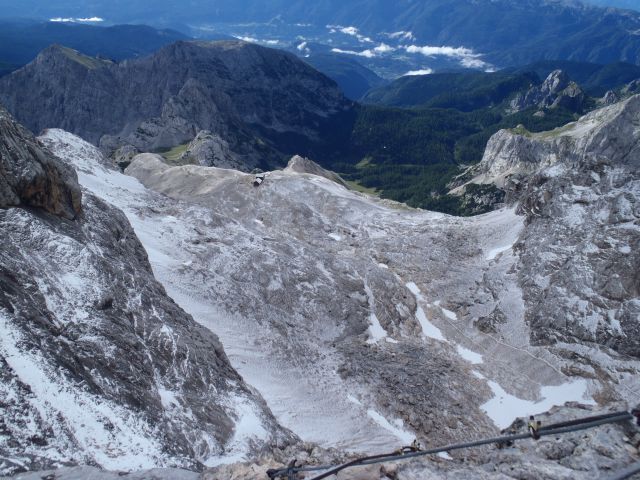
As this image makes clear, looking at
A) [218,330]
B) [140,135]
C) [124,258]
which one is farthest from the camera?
[140,135]

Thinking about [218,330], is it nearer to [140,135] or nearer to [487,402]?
[487,402]

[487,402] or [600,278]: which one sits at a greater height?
[600,278]

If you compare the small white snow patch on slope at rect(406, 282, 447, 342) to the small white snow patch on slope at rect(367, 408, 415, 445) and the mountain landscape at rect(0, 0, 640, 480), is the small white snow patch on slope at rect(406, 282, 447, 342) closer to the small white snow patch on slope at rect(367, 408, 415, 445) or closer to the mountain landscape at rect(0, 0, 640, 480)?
the mountain landscape at rect(0, 0, 640, 480)

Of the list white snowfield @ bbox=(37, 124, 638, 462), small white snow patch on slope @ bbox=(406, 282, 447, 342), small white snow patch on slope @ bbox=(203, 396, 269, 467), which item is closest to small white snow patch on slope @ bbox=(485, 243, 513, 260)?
white snowfield @ bbox=(37, 124, 638, 462)

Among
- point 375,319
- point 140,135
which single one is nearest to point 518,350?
point 375,319

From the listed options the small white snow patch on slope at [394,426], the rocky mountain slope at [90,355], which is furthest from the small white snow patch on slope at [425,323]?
the rocky mountain slope at [90,355]
